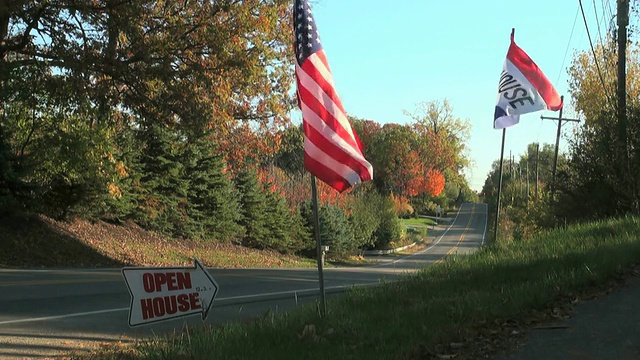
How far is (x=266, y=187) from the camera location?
3881cm

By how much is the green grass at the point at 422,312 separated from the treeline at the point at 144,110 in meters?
11.5

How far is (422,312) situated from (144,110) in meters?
14.5

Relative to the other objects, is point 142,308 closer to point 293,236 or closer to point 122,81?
point 122,81

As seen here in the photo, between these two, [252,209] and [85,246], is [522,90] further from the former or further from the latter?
[252,209]

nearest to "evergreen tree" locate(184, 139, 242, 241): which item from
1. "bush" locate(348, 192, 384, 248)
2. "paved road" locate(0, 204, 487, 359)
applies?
"paved road" locate(0, 204, 487, 359)

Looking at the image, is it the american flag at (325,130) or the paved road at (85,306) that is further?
the paved road at (85,306)

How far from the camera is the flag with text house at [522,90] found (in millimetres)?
14203

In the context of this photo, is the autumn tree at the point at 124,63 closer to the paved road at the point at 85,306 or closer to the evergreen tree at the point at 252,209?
the paved road at the point at 85,306

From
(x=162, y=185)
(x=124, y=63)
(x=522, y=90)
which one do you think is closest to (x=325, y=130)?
(x=522, y=90)

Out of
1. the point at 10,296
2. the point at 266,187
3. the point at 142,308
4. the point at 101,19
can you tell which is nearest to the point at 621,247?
the point at 142,308

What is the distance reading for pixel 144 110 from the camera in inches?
738

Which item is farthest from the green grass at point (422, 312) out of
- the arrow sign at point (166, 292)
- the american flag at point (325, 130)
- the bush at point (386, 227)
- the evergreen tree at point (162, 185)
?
the bush at point (386, 227)

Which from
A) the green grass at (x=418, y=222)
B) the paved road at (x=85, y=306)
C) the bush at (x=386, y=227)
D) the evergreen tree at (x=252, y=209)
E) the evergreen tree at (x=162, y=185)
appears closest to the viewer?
the paved road at (x=85, y=306)

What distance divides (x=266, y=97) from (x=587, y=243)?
60.6ft
